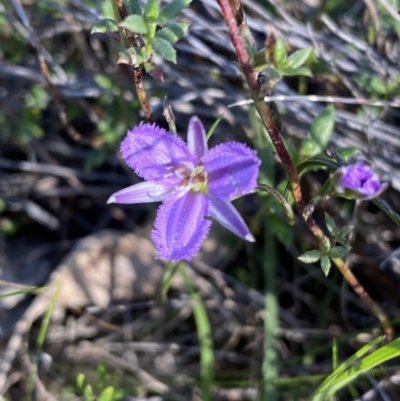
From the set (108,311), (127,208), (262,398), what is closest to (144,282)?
(108,311)

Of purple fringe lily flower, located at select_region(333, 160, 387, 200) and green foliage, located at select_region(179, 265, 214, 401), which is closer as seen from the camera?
purple fringe lily flower, located at select_region(333, 160, 387, 200)

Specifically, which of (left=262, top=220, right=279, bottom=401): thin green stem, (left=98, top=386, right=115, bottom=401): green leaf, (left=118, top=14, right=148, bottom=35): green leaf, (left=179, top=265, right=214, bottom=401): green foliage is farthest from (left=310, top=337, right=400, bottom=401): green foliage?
(left=118, top=14, right=148, bottom=35): green leaf

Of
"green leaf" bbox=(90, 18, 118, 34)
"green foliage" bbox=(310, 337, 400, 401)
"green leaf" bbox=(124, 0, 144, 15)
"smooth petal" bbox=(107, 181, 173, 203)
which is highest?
"green leaf" bbox=(124, 0, 144, 15)

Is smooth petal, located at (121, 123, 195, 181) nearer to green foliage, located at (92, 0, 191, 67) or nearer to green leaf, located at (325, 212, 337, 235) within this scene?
green foliage, located at (92, 0, 191, 67)

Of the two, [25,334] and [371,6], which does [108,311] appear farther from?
[371,6]

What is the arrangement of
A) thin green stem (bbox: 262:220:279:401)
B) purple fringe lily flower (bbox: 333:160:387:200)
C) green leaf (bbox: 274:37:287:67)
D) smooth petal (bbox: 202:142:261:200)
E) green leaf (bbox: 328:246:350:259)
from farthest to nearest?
thin green stem (bbox: 262:220:279:401)
green leaf (bbox: 328:246:350:259)
green leaf (bbox: 274:37:287:67)
smooth petal (bbox: 202:142:261:200)
purple fringe lily flower (bbox: 333:160:387:200)

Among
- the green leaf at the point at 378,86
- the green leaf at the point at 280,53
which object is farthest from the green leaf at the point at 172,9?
the green leaf at the point at 378,86

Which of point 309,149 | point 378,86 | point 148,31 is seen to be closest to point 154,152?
point 148,31

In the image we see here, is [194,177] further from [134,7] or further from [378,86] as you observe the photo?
[378,86]

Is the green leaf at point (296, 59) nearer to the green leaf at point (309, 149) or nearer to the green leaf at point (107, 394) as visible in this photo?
the green leaf at point (309, 149)
